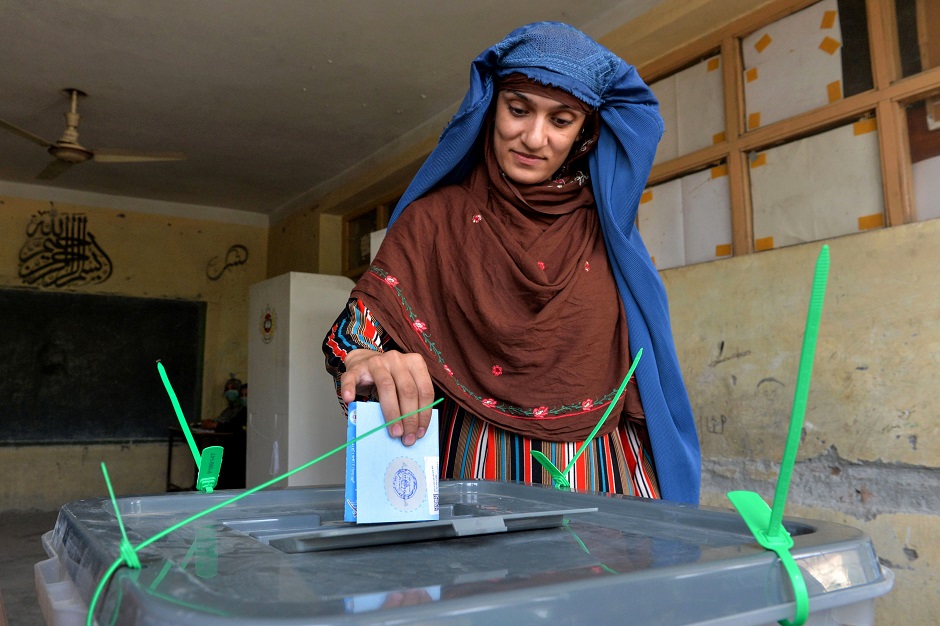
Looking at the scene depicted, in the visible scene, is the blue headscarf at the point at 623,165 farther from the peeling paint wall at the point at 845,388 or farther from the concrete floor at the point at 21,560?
the concrete floor at the point at 21,560

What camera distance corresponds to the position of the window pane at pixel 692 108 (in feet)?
9.33

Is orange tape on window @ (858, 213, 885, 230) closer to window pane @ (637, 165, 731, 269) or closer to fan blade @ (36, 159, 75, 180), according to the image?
window pane @ (637, 165, 731, 269)

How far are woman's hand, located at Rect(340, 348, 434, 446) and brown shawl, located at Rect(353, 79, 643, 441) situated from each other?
25 cm

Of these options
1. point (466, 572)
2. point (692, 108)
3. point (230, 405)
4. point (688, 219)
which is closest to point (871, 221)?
point (688, 219)

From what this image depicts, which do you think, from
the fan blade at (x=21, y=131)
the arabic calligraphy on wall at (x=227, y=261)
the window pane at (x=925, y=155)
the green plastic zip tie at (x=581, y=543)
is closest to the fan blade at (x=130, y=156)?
the fan blade at (x=21, y=131)

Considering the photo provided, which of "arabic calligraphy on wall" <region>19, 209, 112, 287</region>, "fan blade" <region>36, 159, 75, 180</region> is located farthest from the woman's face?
"arabic calligraphy on wall" <region>19, 209, 112, 287</region>

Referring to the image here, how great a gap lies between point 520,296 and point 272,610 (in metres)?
0.85

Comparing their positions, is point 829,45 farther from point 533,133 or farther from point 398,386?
point 398,386

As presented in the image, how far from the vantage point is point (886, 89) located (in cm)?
225

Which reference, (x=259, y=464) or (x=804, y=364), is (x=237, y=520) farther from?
(x=259, y=464)

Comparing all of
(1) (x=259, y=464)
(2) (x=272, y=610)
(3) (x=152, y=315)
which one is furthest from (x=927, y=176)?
(3) (x=152, y=315)

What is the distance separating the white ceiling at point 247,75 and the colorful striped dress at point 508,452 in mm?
2603

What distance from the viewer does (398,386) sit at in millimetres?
752

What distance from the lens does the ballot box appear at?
36 cm
